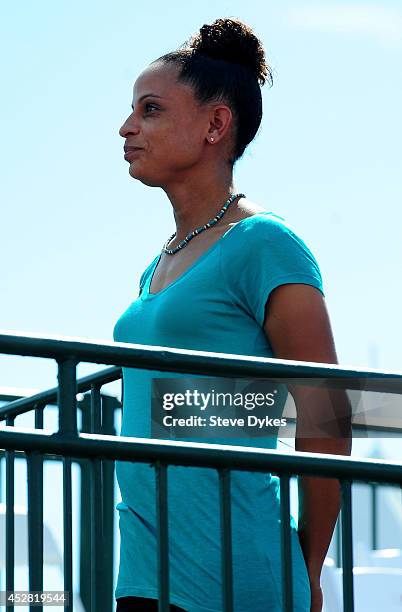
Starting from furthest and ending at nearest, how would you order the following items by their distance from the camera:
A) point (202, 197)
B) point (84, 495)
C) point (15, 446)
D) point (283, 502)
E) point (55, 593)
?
point (84, 495) → point (202, 197) → point (55, 593) → point (283, 502) → point (15, 446)

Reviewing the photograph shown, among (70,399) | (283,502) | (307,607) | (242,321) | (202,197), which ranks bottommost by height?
(307,607)

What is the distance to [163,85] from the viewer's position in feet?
Answer: 11.8

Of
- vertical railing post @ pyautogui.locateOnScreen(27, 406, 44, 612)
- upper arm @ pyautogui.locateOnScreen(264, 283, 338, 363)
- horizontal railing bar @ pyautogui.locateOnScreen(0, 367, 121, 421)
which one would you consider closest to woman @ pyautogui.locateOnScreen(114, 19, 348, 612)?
upper arm @ pyautogui.locateOnScreen(264, 283, 338, 363)

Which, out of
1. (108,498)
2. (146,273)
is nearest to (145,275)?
(146,273)

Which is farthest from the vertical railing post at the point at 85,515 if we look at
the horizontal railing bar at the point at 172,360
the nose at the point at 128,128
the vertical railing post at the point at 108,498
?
the horizontal railing bar at the point at 172,360

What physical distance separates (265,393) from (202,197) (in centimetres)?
59

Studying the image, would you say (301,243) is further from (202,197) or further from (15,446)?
(15,446)

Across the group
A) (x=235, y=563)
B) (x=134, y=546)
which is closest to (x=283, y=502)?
(x=235, y=563)

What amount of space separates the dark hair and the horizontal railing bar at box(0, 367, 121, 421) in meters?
1.10

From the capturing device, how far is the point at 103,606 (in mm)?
2953

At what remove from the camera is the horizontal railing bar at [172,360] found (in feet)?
9.04

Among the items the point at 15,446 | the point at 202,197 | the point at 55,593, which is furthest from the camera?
the point at 202,197

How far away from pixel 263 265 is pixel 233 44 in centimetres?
79

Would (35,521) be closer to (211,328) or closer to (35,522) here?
(35,522)
